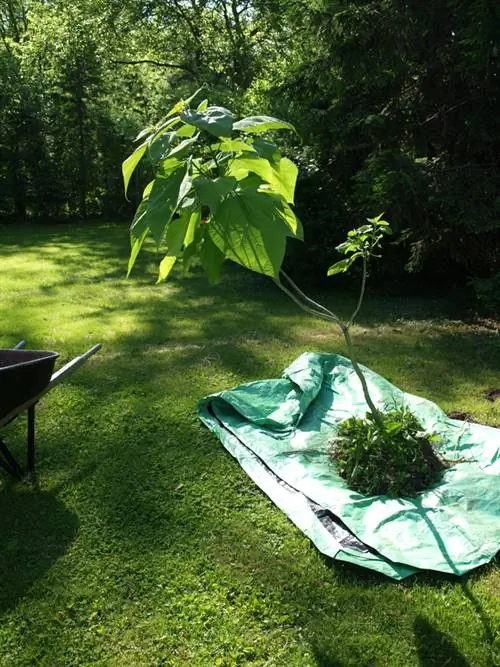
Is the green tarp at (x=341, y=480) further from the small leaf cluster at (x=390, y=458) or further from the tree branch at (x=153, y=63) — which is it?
the tree branch at (x=153, y=63)

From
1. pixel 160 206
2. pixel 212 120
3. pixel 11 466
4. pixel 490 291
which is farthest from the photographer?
pixel 490 291

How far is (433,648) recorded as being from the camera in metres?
2.39

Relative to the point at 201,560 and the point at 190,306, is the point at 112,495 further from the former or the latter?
the point at 190,306

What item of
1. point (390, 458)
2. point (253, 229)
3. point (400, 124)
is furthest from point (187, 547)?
point (400, 124)

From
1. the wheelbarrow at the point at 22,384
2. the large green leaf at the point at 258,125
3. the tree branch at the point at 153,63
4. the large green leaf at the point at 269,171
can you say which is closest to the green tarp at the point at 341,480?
the wheelbarrow at the point at 22,384

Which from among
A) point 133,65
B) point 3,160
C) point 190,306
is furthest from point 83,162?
point 190,306

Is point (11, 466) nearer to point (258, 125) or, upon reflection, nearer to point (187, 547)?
point (187, 547)

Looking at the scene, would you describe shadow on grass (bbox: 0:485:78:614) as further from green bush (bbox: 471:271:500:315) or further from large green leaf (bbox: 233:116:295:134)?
green bush (bbox: 471:271:500:315)

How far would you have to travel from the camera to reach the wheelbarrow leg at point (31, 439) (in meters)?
3.58

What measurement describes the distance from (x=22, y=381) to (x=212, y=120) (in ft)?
6.15

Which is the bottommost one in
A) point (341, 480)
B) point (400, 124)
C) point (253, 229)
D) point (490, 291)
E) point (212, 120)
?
point (341, 480)

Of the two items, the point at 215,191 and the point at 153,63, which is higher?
the point at 153,63

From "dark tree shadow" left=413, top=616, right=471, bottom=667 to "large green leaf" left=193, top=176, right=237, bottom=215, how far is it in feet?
6.13

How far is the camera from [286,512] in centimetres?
324
